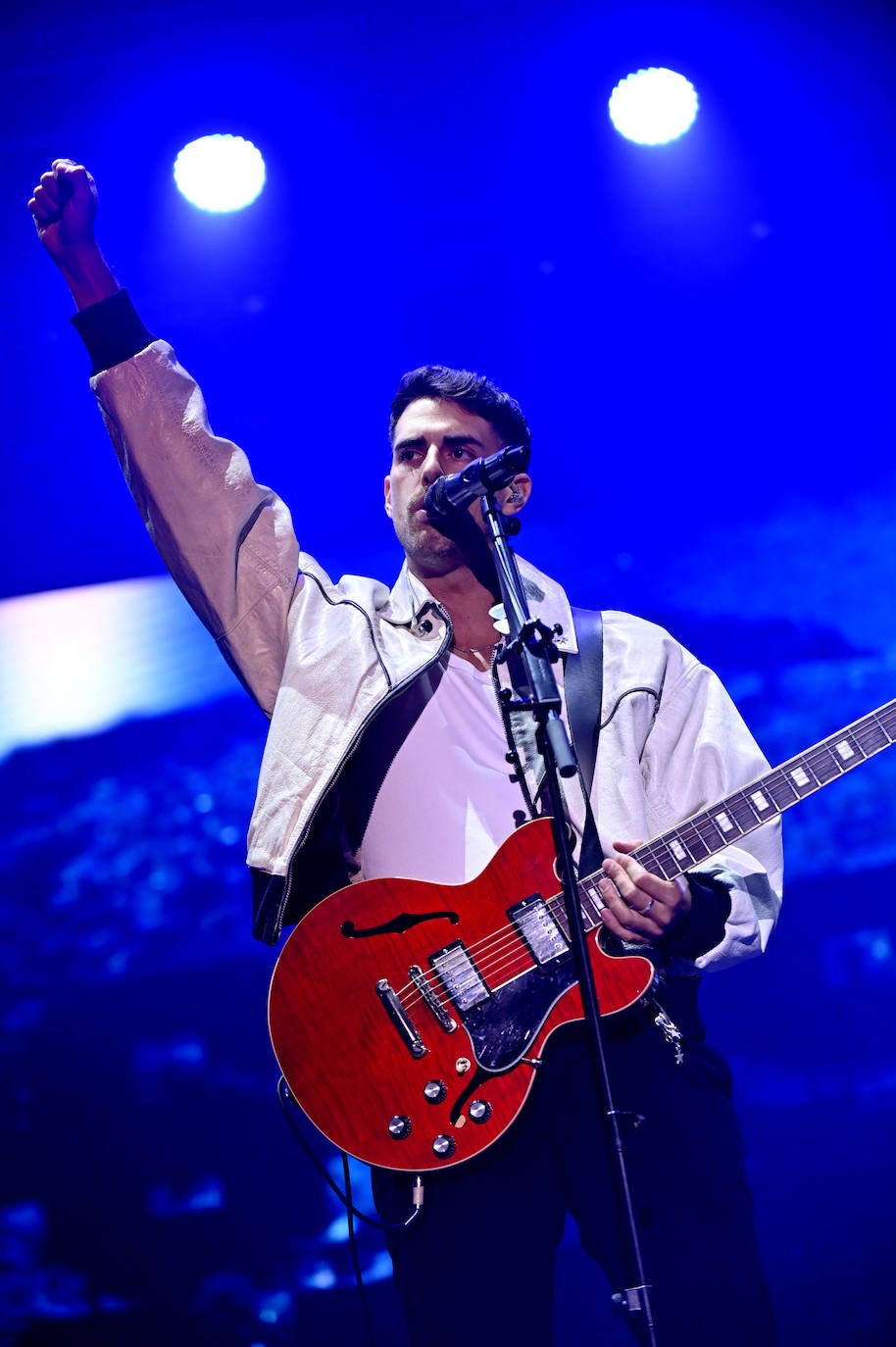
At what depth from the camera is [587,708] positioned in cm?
247

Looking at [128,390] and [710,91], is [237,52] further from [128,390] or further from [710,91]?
[128,390]

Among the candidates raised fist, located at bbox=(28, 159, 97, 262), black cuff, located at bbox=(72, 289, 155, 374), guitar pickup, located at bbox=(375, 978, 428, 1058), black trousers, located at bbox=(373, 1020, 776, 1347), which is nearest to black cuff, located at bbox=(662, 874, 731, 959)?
black trousers, located at bbox=(373, 1020, 776, 1347)

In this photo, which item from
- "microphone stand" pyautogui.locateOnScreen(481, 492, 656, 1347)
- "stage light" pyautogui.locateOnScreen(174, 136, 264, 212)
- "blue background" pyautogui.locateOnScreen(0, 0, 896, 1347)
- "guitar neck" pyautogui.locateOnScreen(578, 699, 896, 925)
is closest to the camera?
"microphone stand" pyautogui.locateOnScreen(481, 492, 656, 1347)

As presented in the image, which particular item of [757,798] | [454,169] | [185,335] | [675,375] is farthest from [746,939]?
[454,169]

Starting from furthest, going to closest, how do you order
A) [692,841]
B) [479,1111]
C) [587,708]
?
[587,708] < [692,841] < [479,1111]

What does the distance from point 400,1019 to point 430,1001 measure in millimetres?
64

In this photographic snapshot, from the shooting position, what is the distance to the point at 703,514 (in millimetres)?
3480

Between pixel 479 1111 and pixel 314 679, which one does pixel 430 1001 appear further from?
pixel 314 679

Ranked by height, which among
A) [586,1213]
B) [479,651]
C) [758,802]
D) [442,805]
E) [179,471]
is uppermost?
[179,471]

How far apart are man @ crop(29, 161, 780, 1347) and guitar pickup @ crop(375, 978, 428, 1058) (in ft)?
0.70

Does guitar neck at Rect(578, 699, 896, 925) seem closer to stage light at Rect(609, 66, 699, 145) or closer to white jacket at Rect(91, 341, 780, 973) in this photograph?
white jacket at Rect(91, 341, 780, 973)

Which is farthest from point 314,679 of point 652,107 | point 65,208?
point 652,107

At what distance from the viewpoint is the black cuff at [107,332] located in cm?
237

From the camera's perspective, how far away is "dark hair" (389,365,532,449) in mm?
2881
